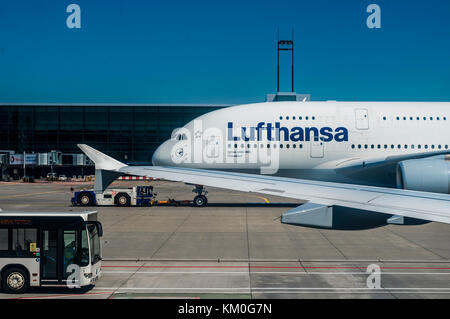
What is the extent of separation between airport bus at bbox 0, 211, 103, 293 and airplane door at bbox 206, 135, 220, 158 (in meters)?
17.4

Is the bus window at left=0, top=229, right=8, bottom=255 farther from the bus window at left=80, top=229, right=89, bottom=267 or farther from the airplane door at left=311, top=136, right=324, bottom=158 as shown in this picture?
the airplane door at left=311, top=136, right=324, bottom=158

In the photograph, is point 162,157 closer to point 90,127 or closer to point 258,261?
point 258,261

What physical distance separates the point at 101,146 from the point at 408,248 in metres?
77.2

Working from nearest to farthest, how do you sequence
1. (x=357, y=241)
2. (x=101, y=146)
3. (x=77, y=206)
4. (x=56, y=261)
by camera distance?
(x=56, y=261), (x=357, y=241), (x=77, y=206), (x=101, y=146)

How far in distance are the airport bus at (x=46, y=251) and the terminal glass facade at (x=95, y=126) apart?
2968 inches

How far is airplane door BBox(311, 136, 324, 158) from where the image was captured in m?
28.0

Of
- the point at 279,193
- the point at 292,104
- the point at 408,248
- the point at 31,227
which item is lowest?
the point at 408,248

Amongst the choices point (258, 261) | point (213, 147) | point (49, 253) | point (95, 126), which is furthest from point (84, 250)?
point (95, 126)

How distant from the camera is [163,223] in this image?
23.1m

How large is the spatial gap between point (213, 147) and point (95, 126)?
63.7 metres

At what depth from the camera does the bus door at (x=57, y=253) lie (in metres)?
10.9
